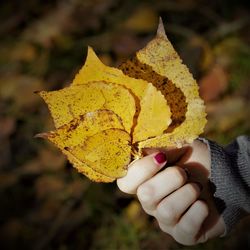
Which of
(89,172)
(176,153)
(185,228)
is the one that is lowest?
(185,228)

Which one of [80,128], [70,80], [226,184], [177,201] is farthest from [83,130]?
[70,80]

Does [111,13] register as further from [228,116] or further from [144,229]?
[144,229]

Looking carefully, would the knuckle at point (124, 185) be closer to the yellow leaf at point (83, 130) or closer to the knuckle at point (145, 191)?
the knuckle at point (145, 191)

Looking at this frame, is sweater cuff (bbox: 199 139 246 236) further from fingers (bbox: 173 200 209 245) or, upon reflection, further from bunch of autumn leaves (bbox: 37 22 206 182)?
bunch of autumn leaves (bbox: 37 22 206 182)

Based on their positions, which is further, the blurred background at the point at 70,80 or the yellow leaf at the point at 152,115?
the blurred background at the point at 70,80

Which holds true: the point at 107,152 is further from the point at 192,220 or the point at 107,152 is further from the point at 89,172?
the point at 192,220

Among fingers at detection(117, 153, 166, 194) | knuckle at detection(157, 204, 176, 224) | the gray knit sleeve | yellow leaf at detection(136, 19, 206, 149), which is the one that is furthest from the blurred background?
yellow leaf at detection(136, 19, 206, 149)

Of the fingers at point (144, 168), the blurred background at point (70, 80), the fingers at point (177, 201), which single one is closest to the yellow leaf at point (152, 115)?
the fingers at point (144, 168)

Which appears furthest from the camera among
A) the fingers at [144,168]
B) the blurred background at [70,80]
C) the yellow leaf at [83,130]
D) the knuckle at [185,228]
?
the blurred background at [70,80]
